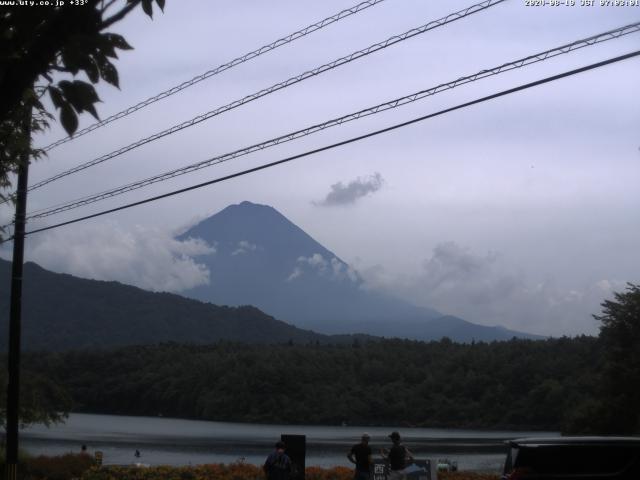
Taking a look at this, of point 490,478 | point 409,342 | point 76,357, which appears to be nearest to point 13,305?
point 490,478

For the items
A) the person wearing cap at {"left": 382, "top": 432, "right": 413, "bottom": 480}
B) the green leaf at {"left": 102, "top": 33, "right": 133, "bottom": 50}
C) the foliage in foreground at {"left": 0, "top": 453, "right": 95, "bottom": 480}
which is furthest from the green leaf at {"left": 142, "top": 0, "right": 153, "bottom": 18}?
the foliage in foreground at {"left": 0, "top": 453, "right": 95, "bottom": 480}

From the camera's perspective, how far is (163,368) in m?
88.8

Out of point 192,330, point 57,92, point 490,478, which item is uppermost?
point 192,330

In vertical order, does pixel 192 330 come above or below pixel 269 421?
above

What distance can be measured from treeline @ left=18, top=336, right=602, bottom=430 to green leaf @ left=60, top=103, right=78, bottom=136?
205 feet

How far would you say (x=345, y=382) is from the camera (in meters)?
88.6

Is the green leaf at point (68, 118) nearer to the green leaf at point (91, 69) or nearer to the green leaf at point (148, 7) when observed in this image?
the green leaf at point (91, 69)

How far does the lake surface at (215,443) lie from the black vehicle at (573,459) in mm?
18927

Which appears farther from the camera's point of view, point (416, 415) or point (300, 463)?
point (416, 415)

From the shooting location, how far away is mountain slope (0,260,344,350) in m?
148

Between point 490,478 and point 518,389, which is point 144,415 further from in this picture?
point 490,478

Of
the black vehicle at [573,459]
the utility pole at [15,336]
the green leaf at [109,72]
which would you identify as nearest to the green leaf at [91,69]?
the green leaf at [109,72]

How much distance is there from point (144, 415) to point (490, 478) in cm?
7610

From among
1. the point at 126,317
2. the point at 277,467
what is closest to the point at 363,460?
the point at 277,467
